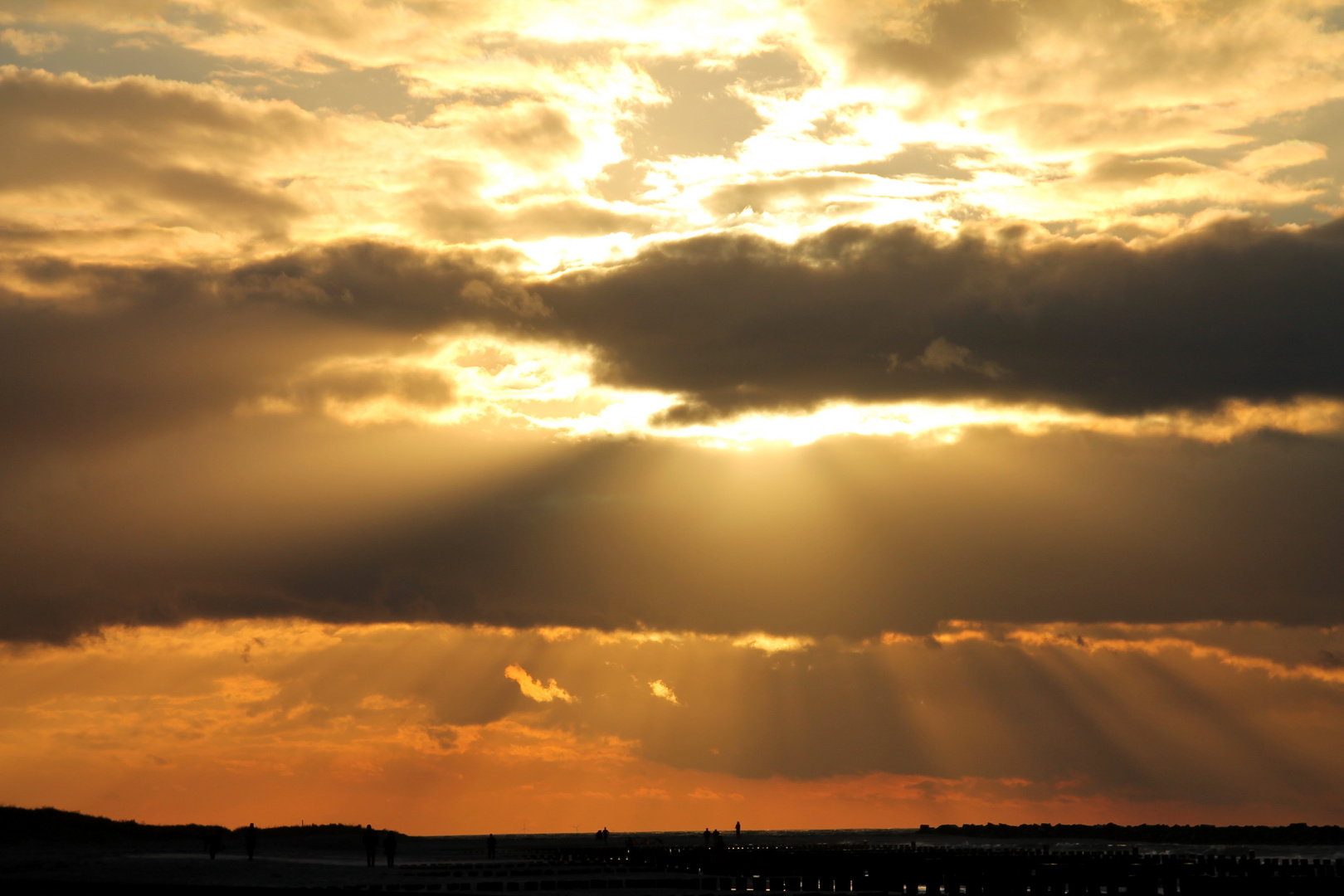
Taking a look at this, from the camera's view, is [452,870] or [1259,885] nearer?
[1259,885]

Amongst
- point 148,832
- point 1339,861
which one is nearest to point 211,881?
point 1339,861

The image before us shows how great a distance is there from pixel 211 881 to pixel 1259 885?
4501 centimetres

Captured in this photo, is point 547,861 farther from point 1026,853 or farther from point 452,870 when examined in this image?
point 1026,853

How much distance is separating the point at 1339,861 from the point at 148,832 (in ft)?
414

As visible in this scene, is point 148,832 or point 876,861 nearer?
point 876,861

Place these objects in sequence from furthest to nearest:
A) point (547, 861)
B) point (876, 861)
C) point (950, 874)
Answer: point (547, 861)
point (876, 861)
point (950, 874)

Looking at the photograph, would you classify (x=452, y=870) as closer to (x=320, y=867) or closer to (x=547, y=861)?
(x=320, y=867)

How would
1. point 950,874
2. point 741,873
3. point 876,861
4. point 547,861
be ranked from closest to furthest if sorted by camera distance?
1. point 950,874
2. point 741,873
3. point 876,861
4. point 547,861

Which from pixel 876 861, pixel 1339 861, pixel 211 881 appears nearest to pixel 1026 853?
pixel 876 861

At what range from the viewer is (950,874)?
6481 centimetres

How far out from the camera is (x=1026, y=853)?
99812 mm

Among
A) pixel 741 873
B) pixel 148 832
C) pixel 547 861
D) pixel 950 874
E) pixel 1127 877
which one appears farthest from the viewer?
pixel 148 832

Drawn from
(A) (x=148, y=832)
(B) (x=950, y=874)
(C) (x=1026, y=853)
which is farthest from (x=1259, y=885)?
(A) (x=148, y=832)

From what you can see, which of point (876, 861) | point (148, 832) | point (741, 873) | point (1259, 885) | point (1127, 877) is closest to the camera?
point (1259, 885)
